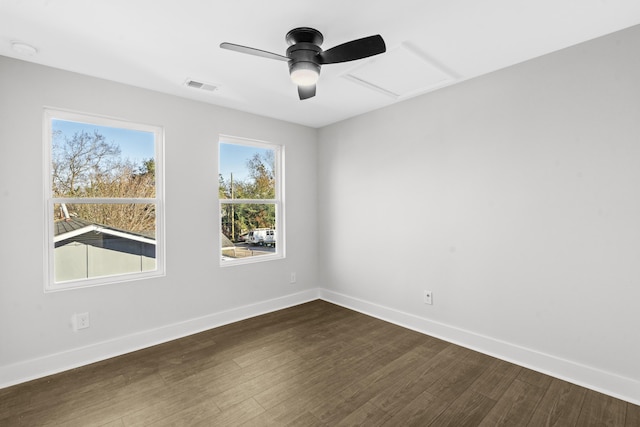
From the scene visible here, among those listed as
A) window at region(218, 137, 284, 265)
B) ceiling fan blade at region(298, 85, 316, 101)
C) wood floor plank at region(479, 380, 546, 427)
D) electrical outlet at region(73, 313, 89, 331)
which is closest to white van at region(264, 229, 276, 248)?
window at region(218, 137, 284, 265)

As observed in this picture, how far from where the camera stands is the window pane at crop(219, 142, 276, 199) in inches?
146

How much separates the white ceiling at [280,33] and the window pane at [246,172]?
3.30 feet

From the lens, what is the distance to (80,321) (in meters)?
2.66

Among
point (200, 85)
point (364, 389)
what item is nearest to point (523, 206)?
point (364, 389)

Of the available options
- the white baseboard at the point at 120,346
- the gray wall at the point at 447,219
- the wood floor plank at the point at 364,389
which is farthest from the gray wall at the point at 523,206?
the white baseboard at the point at 120,346

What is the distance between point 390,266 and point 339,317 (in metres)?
0.88

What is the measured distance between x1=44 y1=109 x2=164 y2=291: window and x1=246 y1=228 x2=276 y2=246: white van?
1.09 m

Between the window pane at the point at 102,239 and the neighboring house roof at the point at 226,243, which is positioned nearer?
the window pane at the point at 102,239

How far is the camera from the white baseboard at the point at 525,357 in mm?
2154

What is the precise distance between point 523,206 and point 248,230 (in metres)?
2.97

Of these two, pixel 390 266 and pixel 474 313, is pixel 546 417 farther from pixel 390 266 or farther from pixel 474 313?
pixel 390 266

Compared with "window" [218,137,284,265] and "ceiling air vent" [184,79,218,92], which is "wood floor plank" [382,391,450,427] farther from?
"ceiling air vent" [184,79,218,92]

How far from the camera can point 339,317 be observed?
12.3 feet

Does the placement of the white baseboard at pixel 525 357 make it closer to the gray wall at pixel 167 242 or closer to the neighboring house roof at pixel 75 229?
the gray wall at pixel 167 242
